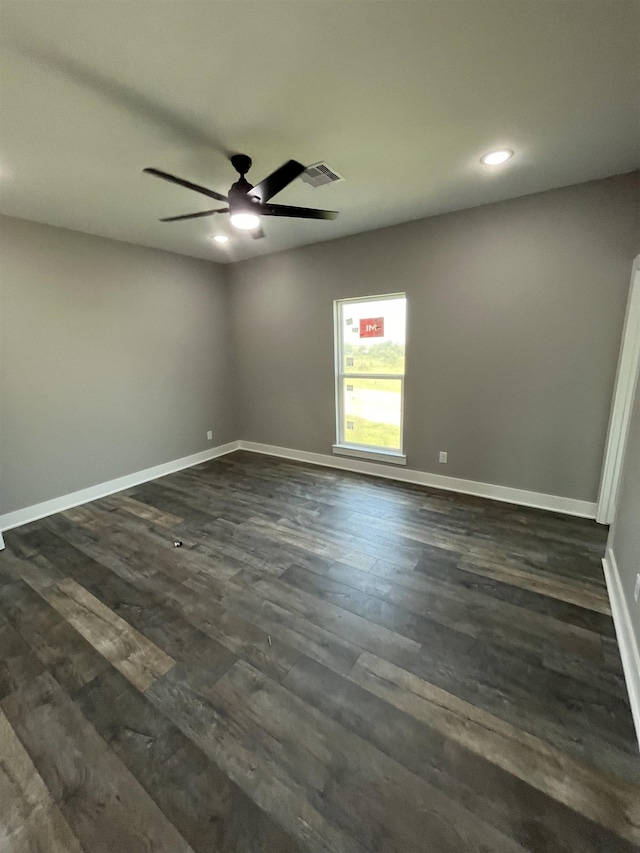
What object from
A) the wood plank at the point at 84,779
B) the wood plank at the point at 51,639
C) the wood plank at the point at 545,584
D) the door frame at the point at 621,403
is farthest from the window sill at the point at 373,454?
the wood plank at the point at 84,779

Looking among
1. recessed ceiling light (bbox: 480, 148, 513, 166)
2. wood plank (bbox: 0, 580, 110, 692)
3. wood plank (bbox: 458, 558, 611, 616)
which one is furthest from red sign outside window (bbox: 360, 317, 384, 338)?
wood plank (bbox: 0, 580, 110, 692)

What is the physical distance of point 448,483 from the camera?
3.66 m

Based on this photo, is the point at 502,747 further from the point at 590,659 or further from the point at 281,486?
the point at 281,486

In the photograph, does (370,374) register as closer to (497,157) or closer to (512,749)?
(497,157)

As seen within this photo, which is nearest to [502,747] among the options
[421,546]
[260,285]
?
[421,546]

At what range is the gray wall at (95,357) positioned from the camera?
310 cm

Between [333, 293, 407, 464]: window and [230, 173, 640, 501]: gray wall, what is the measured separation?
14 cm

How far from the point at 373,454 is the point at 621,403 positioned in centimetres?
228

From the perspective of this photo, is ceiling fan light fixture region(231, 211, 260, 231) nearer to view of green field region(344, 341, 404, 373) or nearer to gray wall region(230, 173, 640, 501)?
gray wall region(230, 173, 640, 501)

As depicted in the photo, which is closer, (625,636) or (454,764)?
(454,764)

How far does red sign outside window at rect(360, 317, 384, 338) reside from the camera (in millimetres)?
3893

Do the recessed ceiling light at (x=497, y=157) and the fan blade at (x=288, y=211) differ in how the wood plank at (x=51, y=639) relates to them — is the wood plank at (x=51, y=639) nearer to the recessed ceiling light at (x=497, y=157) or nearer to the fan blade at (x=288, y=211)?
the fan blade at (x=288, y=211)

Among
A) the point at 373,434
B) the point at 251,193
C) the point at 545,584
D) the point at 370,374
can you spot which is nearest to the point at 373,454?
the point at 373,434

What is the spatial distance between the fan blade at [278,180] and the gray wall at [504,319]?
197 cm
